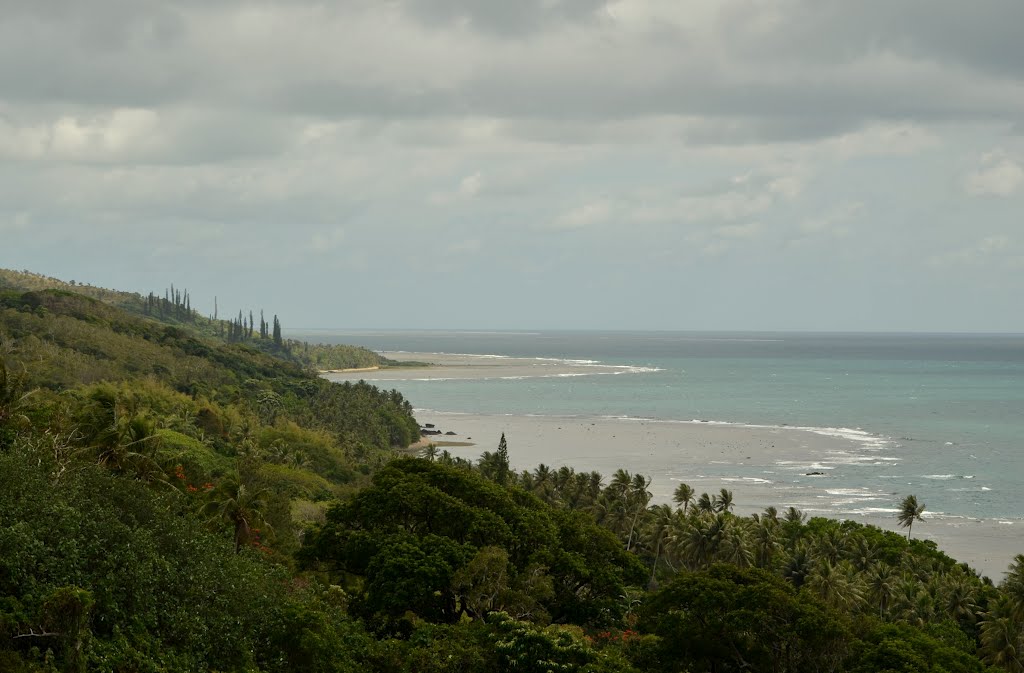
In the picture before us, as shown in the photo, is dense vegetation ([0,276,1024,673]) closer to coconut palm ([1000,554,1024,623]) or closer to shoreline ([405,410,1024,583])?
coconut palm ([1000,554,1024,623])

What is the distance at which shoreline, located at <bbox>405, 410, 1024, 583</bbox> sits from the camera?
8825 centimetres

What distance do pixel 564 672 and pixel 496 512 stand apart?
14.0 metres

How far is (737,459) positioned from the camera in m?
124

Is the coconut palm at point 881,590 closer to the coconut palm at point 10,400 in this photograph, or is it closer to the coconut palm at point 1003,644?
the coconut palm at point 1003,644

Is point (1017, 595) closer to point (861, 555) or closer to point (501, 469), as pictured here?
point (861, 555)

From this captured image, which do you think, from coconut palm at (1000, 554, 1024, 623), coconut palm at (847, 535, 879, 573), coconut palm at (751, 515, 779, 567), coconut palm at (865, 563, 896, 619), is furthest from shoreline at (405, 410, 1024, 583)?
coconut palm at (751, 515, 779, 567)

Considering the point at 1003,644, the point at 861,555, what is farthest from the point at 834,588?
the point at 861,555

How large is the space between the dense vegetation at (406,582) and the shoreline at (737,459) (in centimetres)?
1856

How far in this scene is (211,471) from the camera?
7838 cm

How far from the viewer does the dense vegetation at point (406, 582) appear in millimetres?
28359

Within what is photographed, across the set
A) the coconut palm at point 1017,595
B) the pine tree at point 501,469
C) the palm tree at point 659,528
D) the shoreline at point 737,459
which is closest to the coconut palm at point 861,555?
the coconut palm at point 1017,595

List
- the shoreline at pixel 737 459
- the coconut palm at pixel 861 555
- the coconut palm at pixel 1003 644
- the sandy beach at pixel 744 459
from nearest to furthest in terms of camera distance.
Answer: the coconut palm at pixel 1003 644 → the coconut palm at pixel 861 555 → the shoreline at pixel 737 459 → the sandy beach at pixel 744 459

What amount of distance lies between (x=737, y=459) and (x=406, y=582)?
9309 cm

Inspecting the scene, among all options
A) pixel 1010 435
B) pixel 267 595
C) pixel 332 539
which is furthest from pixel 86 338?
pixel 1010 435
